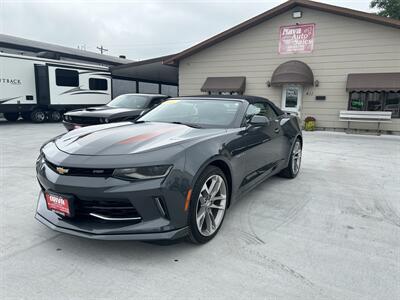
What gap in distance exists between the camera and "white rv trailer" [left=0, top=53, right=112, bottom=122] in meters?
12.2

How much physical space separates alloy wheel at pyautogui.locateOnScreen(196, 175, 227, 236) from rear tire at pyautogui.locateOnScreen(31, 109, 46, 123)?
13.3 metres

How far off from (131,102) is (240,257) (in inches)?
269

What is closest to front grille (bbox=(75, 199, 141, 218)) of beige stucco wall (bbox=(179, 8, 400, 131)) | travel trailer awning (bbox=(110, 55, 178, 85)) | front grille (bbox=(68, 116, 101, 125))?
front grille (bbox=(68, 116, 101, 125))

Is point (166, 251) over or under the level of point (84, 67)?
under

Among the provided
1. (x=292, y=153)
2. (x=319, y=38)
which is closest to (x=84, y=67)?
(x=319, y=38)

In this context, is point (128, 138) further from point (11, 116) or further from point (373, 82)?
point (11, 116)

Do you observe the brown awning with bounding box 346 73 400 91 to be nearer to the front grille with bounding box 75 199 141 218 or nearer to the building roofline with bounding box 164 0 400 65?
the building roofline with bounding box 164 0 400 65

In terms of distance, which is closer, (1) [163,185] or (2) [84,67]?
(1) [163,185]

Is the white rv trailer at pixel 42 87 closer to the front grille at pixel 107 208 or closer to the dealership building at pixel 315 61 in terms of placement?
the dealership building at pixel 315 61

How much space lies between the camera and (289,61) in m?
12.6

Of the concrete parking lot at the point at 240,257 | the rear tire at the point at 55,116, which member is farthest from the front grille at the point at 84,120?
the rear tire at the point at 55,116

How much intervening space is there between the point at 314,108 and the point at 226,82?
13.7ft

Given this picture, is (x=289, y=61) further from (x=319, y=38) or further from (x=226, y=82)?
(x=226, y=82)

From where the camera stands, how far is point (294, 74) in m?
11.9
